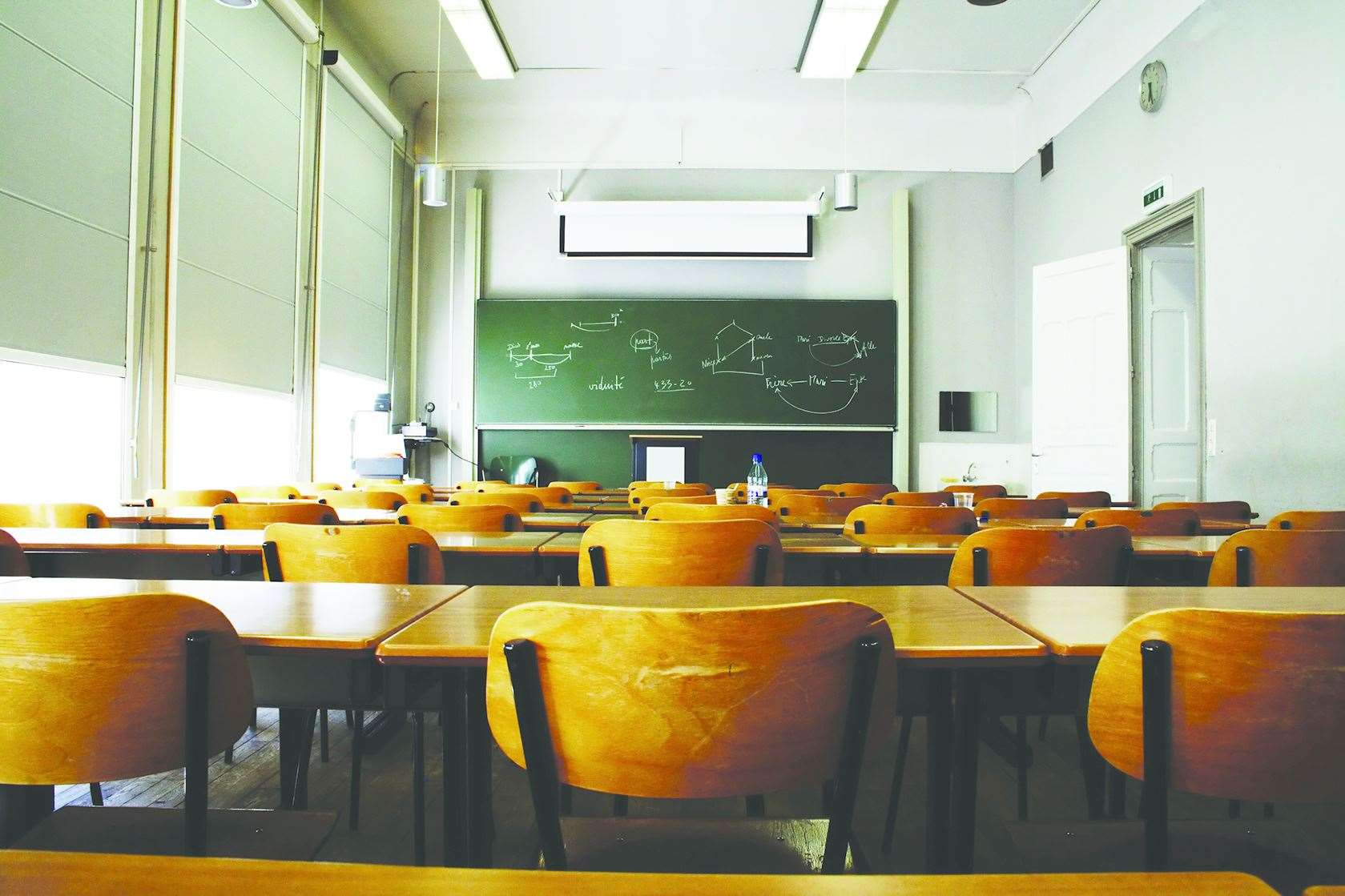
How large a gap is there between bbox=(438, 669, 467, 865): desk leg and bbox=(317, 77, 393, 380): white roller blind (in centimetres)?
539

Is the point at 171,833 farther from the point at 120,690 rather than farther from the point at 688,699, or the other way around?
the point at 688,699

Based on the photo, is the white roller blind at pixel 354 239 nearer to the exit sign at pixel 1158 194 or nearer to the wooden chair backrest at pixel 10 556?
the wooden chair backrest at pixel 10 556

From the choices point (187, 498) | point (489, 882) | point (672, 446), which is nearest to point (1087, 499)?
point (672, 446)

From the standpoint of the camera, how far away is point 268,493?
373 cm

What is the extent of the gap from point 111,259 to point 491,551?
335 centimetres

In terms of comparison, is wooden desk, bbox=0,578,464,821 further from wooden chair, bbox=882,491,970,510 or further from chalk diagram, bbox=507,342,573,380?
chalk diagram, bbox=507,342,573,380

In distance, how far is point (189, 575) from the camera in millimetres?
2219

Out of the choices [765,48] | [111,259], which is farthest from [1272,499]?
[111,259]

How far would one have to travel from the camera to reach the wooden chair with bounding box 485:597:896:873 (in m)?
0.74

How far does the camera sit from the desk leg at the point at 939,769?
1113mm

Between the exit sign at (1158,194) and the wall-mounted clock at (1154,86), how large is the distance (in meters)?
0.54

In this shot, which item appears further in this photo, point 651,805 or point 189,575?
point 189,575

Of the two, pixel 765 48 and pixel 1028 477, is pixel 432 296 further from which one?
pixel 1028 477

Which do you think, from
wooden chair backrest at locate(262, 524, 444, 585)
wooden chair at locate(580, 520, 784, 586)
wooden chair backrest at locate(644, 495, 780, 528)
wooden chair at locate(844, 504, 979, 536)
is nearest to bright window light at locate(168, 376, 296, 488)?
wooden chair backrest at locate(262, 524, 444, 585)
